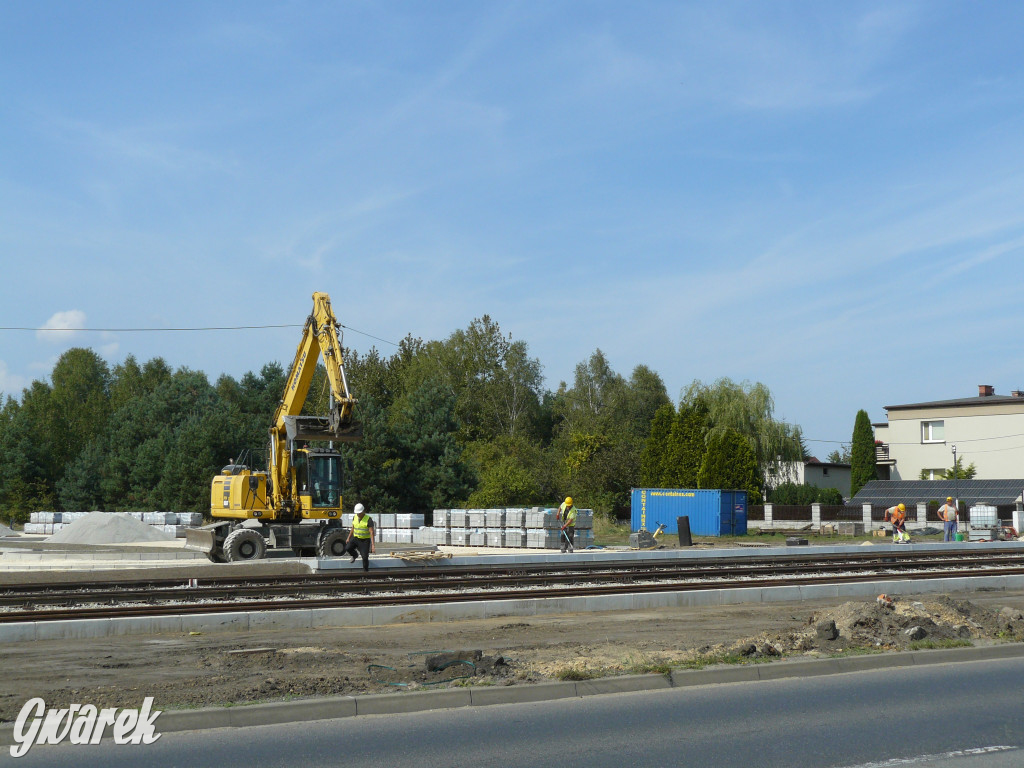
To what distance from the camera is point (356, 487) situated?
154 feet

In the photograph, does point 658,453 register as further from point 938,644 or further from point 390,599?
point 938,644

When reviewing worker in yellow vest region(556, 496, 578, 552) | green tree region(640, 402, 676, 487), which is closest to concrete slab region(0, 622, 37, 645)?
worker in yellow vest region(556, 496, 578, 552)

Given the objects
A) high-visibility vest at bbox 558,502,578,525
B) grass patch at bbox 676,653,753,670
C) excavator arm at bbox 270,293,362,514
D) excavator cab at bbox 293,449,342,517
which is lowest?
grass patch at bbox 676,653,753,670

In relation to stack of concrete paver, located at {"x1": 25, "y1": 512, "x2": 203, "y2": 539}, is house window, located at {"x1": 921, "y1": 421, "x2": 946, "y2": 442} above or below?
above

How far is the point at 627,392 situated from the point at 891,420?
77.6ft

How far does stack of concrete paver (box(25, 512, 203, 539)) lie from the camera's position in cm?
3831

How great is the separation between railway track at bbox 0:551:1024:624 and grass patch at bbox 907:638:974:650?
6509 millimetres

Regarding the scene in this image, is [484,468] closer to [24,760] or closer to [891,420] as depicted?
[891,420]

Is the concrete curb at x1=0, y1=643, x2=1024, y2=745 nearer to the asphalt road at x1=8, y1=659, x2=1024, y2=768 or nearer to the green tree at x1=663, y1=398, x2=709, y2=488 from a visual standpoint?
the asphalt road at x1=8, y1=659, x2=1024, y2=768

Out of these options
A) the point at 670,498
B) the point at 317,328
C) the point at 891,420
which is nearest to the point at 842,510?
the point at 670,498

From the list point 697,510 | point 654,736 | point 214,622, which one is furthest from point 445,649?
point 697,510

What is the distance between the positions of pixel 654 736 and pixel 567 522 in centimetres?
2303

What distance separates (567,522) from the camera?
30.2 metres

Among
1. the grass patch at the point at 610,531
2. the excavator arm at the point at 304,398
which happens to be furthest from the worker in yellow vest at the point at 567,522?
the excavator arm at the point at 304,398
